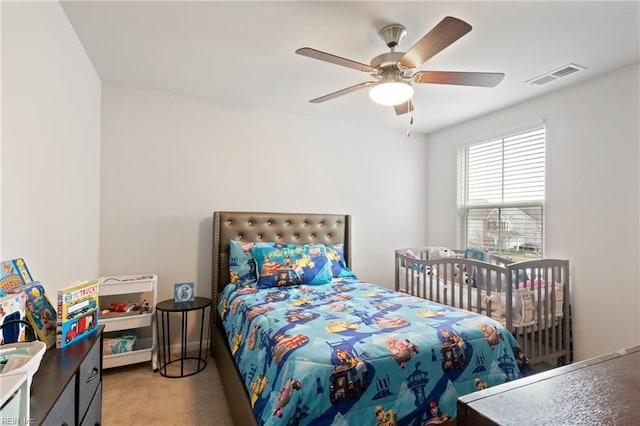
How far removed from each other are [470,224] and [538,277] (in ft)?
3.95

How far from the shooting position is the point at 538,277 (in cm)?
250

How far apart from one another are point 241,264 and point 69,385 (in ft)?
5.86

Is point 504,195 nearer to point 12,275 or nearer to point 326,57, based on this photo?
point 326,57

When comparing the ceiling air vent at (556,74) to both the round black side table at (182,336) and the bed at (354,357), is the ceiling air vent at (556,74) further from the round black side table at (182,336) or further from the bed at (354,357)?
the round black side table at (182,336)

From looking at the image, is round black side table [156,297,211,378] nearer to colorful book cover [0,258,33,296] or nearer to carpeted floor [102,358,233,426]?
carpeted floor [102,358,233,426]

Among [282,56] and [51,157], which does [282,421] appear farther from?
[282,56]

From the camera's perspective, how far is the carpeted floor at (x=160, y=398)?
76.0 inches

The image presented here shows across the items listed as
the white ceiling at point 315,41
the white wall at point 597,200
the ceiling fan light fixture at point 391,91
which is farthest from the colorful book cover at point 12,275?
the white wall at point 597,200

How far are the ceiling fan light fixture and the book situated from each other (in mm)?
1815

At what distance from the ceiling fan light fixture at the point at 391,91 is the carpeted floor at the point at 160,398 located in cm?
220

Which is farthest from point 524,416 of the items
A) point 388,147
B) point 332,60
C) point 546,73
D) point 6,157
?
point 388,147

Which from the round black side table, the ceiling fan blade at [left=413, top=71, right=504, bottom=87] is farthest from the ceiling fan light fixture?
the round black side table

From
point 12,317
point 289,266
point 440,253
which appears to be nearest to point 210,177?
point 289,266

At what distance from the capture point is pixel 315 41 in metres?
2.03
